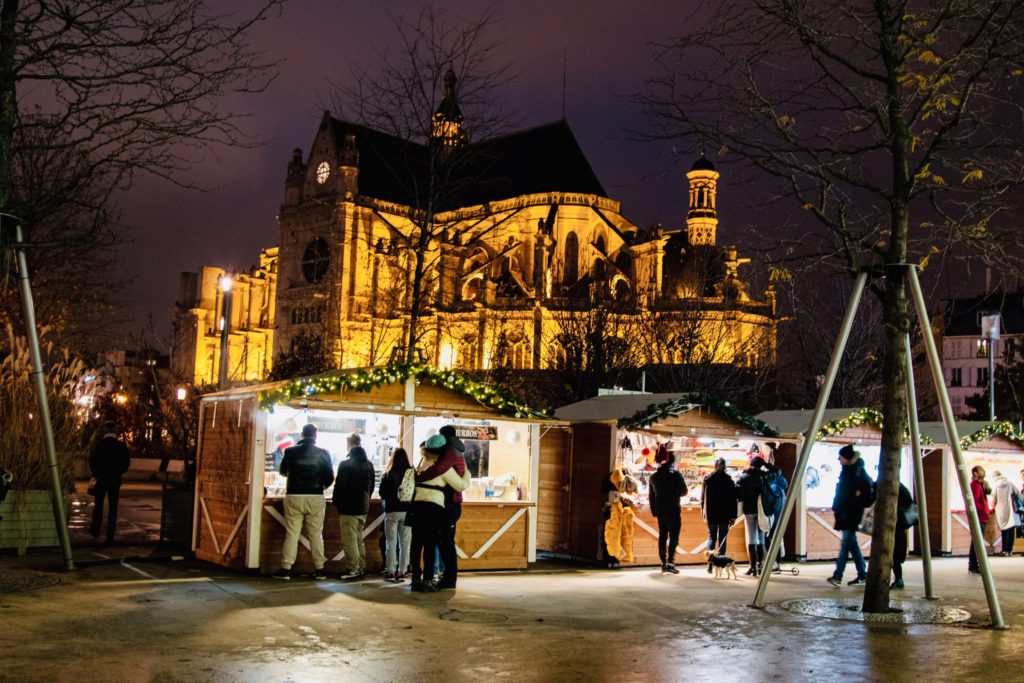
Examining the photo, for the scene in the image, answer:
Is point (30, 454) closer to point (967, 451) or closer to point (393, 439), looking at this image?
point (393, 439)

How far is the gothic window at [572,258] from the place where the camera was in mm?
70537

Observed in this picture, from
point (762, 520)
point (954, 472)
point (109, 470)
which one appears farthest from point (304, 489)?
point (954, 472)

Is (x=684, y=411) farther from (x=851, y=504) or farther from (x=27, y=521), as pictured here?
(x=27, y=521)

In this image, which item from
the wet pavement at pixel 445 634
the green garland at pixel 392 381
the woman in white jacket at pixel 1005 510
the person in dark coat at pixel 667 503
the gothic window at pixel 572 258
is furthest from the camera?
the gothic window at pixel 572 258

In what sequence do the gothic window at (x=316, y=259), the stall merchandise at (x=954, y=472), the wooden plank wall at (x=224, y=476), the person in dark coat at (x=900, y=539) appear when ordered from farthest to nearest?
the gothic window at (x=316, y=259), the stall merchandise at (x=954, y=472), the person in dark coat at (x=900, y=539), the wooden plank wall at (x=224, y=476)

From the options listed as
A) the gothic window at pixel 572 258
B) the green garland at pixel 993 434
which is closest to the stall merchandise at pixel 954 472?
the green garland at pixel 993 434

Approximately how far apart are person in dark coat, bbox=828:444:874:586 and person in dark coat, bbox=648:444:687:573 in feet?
7.23

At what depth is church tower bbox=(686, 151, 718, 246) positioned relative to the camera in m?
93.5

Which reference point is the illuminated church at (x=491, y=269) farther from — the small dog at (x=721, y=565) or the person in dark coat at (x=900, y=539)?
the person in dark coat at (x=900, y=539)

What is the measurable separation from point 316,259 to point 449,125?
7281 cm

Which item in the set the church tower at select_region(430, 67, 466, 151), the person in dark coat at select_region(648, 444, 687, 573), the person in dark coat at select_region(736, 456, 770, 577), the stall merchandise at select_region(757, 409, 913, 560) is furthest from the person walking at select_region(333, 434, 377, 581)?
the stall merchandise at select_region(757, 409, 913, 560)

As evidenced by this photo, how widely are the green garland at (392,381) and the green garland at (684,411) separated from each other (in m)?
1.56

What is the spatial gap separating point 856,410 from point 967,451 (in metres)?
3.58

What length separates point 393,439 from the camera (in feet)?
49.3
